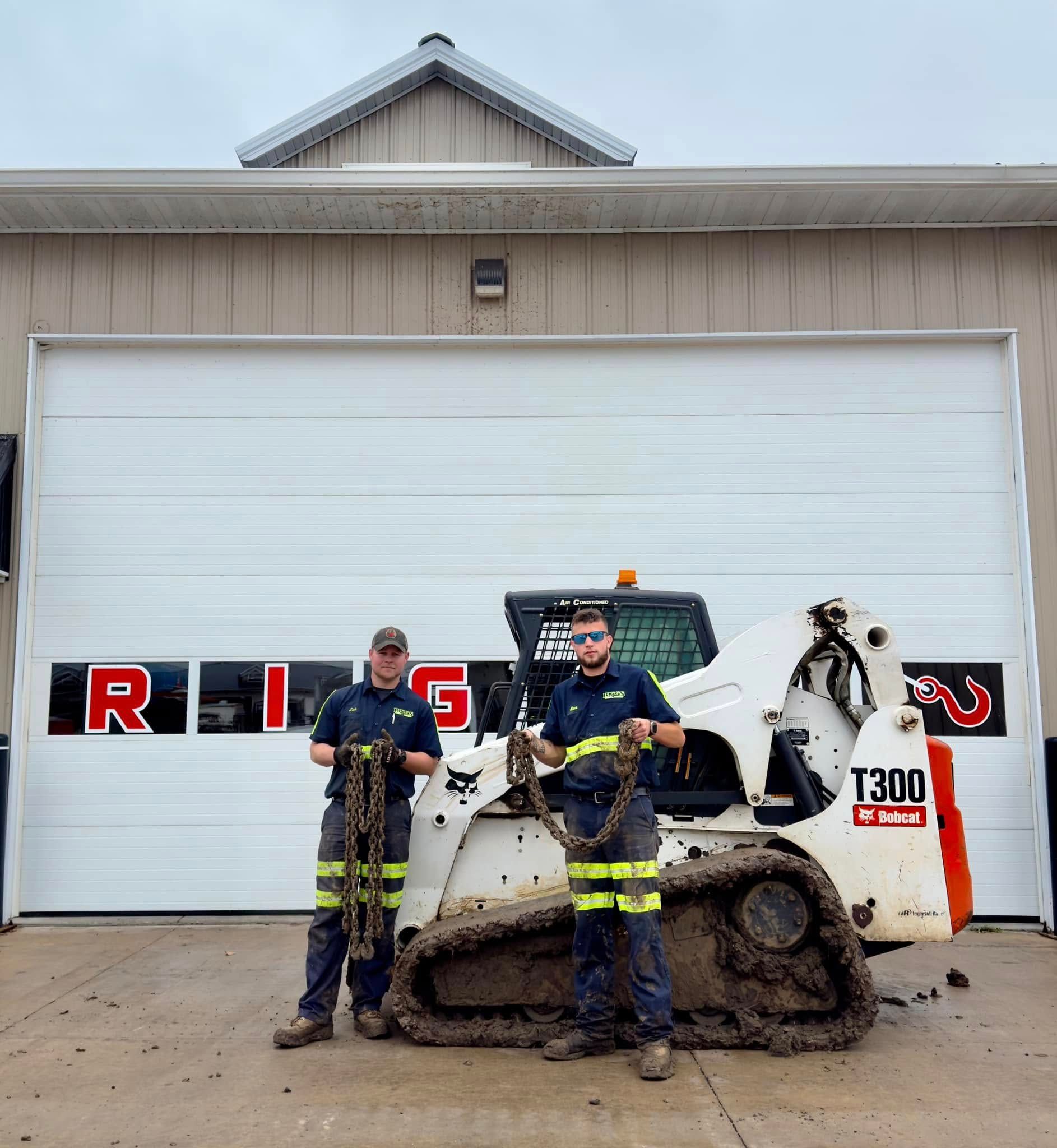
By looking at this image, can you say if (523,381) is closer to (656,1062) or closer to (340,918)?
(340,918)

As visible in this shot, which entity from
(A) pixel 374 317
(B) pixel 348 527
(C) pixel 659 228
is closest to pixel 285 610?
(B) pixel 348 527

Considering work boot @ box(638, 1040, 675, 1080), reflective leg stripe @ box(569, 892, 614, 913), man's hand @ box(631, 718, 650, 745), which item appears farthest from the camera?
reflective leg stripe @ box(569, 892, 614, 913)

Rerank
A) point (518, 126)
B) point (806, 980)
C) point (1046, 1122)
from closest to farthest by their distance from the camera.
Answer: point (1046, 1122) < point (806, 980) < point (518, 126)

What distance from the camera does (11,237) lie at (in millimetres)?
8625

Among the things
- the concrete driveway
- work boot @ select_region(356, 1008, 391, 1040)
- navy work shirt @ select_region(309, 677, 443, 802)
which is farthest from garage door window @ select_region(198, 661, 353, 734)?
work boot @ select_region(356, 1008, 391, 1040)

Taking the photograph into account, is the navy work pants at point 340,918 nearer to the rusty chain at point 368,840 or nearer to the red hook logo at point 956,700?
the rusty chain at point 368,840

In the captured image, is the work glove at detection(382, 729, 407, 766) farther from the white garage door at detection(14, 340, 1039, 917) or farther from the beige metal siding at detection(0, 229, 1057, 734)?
the beige metal siding at detection(0, 229, 1057, 734)

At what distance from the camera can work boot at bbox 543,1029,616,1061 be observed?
446 cm

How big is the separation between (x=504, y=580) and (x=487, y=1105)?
4.83 metres

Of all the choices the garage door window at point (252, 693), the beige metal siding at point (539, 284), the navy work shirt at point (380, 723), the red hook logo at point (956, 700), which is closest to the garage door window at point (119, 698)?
the garage door window at point (252, 693)

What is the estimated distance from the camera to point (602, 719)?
4594 mm

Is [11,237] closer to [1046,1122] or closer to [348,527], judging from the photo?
[348,527]

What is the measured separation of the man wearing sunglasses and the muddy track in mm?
217

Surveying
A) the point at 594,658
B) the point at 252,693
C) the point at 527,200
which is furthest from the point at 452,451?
the point at 594,658
